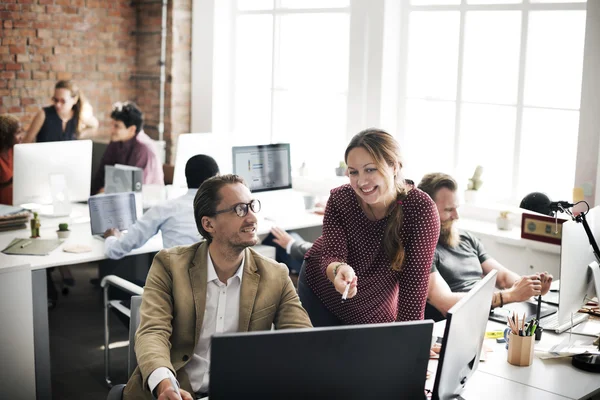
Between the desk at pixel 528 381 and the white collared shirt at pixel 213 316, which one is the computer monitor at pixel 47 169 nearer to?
the white collared shirt at pixel 213 316

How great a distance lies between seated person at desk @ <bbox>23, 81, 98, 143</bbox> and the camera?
20.7 ft

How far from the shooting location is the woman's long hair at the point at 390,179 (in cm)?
270

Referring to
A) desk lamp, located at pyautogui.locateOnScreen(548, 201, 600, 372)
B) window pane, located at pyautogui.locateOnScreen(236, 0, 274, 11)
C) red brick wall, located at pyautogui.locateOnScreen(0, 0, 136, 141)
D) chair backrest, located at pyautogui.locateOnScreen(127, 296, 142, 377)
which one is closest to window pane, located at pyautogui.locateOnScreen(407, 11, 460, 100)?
window pane, located at pyautogui.locateOnScreen(236, 0, 274, 11)

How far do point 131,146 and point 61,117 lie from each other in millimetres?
1162

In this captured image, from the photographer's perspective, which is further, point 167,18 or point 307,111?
point 167,18

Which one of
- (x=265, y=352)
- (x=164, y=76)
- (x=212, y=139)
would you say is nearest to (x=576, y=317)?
(x=265, y=352)

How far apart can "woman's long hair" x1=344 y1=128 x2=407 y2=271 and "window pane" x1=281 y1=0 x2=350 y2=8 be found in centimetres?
329

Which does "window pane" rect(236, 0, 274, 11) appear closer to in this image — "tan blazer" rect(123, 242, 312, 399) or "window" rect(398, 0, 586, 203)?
"window" rect(398, 0, 586, 203)

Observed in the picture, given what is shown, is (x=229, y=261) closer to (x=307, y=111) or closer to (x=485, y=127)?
(x=485, y=127)

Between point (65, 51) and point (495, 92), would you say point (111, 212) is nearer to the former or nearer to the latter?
point (495, 92)

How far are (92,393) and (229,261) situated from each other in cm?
190

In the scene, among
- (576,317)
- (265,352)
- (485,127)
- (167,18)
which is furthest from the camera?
(167,18)

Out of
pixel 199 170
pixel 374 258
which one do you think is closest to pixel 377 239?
pixel 374 258

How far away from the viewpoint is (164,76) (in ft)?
22.5
